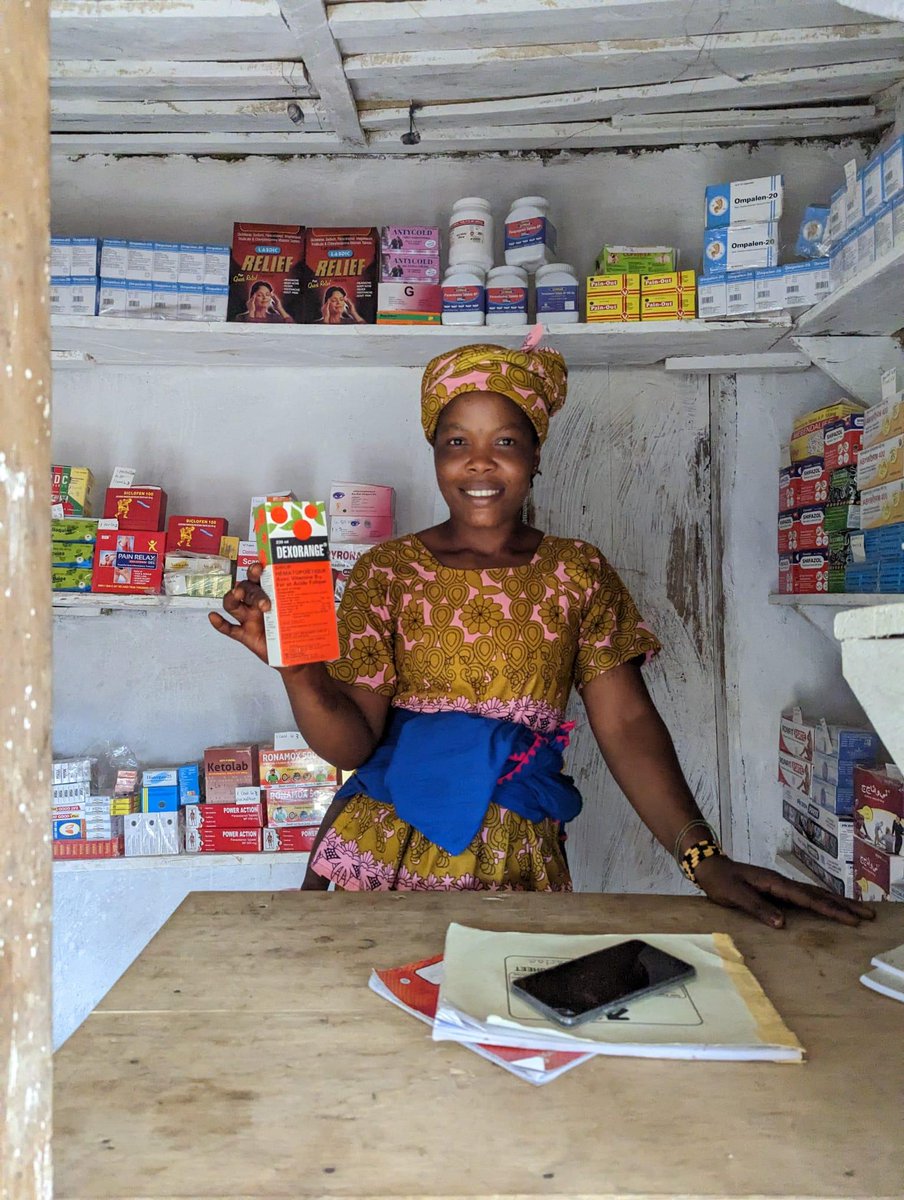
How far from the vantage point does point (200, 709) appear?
258 centimetres

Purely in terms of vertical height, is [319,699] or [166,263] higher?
[166,263]

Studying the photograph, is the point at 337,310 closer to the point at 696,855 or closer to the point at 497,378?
the point at 497,378

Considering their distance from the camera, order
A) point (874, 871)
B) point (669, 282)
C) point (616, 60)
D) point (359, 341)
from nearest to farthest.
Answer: point (874, 871)
point (616, 60)
point (669, 282)
point (359, 341)

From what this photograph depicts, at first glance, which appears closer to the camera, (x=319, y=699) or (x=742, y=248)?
(x=319, y=699)

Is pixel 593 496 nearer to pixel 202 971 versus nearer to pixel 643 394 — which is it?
pixel 643 394

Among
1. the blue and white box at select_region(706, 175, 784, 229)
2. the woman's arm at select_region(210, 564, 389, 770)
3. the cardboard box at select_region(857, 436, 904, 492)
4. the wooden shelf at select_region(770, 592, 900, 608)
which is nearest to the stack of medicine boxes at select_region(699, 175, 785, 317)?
the blue and white box at select_region(706, 175, 784, 229)

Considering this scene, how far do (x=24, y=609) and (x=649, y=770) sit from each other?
4.29ft

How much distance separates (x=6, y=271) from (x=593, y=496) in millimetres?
2226

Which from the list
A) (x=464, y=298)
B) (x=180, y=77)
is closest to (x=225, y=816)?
(x=464, y=298)

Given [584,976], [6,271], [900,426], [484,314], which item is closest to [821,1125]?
[584,976]

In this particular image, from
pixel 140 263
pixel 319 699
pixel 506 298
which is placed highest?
pixel 140 263

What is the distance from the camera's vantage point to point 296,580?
3.50ft

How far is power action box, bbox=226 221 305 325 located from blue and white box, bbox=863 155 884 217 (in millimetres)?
1310

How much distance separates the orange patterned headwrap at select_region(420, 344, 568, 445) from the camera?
171 centimetres
